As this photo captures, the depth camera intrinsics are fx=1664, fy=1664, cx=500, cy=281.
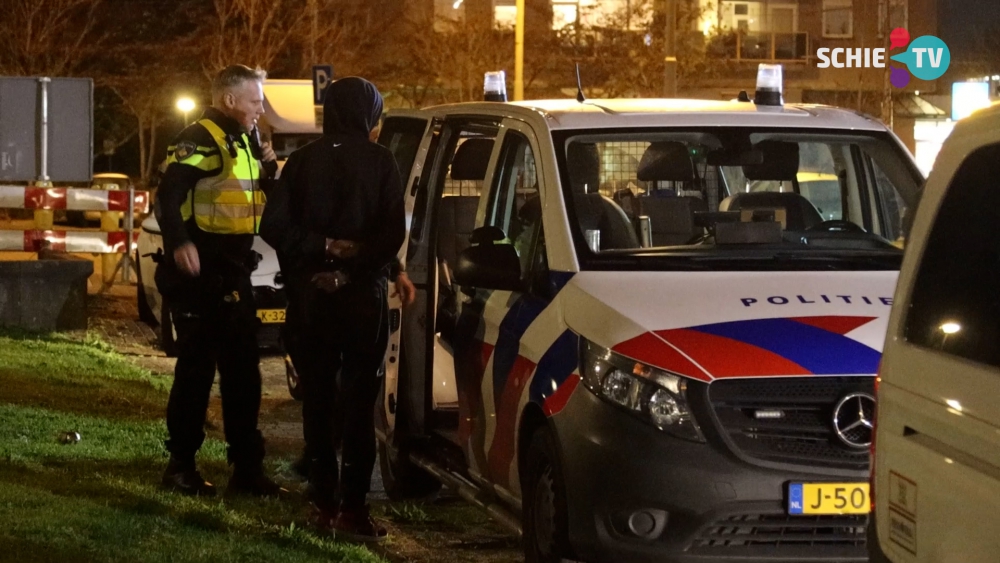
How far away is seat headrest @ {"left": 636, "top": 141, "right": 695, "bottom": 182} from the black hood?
1097 mm

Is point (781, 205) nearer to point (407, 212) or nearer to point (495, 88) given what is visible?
point (495, 88)

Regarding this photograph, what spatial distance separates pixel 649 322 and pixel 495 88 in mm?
2612

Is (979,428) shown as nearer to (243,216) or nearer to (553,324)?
(553,324)

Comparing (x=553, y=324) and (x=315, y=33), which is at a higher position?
(x=315, y=33)

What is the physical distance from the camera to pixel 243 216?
719cm

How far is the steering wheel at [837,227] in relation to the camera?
6.44 meters

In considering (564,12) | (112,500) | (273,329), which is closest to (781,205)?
(112,500)

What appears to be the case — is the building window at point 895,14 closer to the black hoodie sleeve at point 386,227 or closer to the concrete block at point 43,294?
the concrete block at point 43,294

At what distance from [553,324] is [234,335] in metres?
2.13

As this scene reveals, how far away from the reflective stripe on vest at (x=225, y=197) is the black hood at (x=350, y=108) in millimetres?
701

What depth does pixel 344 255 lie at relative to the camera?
652 centimetres

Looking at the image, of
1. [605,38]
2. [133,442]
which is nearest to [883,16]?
[605,38]

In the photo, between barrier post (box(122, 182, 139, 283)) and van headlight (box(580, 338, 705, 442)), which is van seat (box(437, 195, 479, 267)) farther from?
barrier post (box(122, 182, 139, 283))

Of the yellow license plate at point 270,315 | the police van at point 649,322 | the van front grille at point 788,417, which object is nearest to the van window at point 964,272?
the police van at point 649,322
